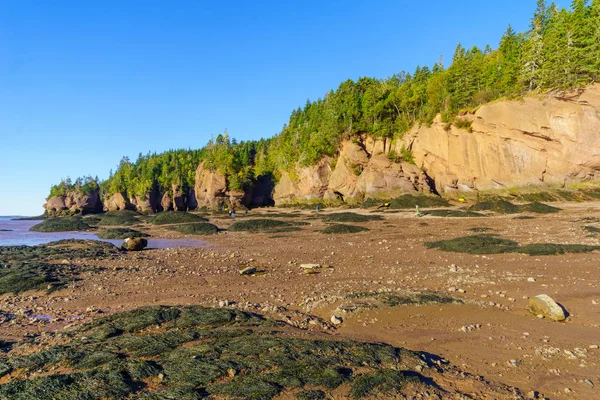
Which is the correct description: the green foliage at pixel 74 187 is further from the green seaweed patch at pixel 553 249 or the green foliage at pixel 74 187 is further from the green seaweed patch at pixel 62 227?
the green seaweed patch at pixel 553 249

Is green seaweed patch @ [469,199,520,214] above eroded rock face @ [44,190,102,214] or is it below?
below

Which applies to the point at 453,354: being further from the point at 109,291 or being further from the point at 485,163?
the point at 485,163

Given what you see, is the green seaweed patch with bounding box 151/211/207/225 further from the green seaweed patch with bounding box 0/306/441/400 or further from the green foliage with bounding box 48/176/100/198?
the green foliage with bounding box 48/176/100/198

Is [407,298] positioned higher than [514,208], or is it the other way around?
[407,298]

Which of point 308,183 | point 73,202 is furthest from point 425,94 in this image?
point 73,202

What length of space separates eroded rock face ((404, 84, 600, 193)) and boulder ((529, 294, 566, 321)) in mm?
39497

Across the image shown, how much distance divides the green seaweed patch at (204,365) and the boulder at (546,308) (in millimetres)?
4115

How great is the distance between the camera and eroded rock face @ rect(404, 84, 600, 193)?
1475 inches

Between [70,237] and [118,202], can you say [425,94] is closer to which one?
[70,237]

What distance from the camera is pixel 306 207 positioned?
65375mm

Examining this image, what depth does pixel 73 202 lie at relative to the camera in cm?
10538

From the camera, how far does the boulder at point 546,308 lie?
748 centimetres

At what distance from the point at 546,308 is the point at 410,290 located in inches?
129

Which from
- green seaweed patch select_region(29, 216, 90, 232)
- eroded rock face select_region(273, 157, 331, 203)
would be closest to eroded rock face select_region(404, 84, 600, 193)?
eroded rock face select_region(273, 157, 331, 203)
